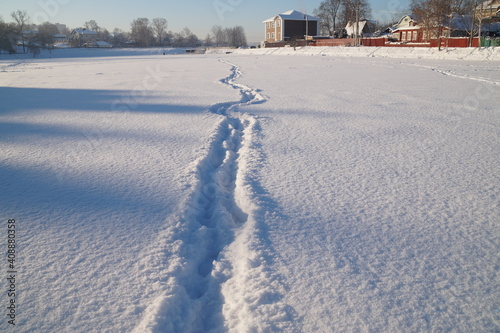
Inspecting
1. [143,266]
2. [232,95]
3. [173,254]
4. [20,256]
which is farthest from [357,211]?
[232,95]

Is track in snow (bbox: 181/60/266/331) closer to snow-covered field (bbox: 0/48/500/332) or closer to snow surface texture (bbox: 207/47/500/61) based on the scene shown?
snow-covered field (bbox: 0/48/500/332)

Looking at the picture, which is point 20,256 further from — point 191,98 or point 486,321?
point 191,98

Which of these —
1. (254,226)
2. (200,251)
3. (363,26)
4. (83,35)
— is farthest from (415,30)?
(83,35)

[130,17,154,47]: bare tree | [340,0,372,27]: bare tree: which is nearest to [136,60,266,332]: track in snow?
[340,0,372,27]: bare tree

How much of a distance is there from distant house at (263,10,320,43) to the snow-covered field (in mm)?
55953

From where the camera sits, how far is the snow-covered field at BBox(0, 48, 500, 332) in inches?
59.9

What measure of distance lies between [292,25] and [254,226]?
5995 centimetres

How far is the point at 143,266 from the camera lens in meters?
1.81

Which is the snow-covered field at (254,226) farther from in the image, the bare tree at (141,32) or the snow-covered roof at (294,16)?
the bare tree at (141,32)

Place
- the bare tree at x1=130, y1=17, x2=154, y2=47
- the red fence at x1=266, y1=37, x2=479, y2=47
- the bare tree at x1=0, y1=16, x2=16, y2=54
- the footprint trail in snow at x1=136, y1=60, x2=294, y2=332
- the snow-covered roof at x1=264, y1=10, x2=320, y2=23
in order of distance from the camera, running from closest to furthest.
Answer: the footprint trail in snow at x1=136, y1=60, x2=294, y2=332
the red fence at x1=266, y1=37, x2=479, y2=47
the bare tree at x1=0, y1=16, x2=16, y2=54
the snow-covered roof at x1=264, y1=10, x2=320, y2=23
the bare tree at x1=130, y1=17, x2=154, y2=47

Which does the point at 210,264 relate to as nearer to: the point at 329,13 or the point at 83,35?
the point at 329,13

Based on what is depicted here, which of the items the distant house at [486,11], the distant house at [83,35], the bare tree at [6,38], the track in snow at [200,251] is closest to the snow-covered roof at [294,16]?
the distant house at [486,11]

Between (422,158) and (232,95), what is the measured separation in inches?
198

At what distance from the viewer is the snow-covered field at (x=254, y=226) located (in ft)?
4.99
